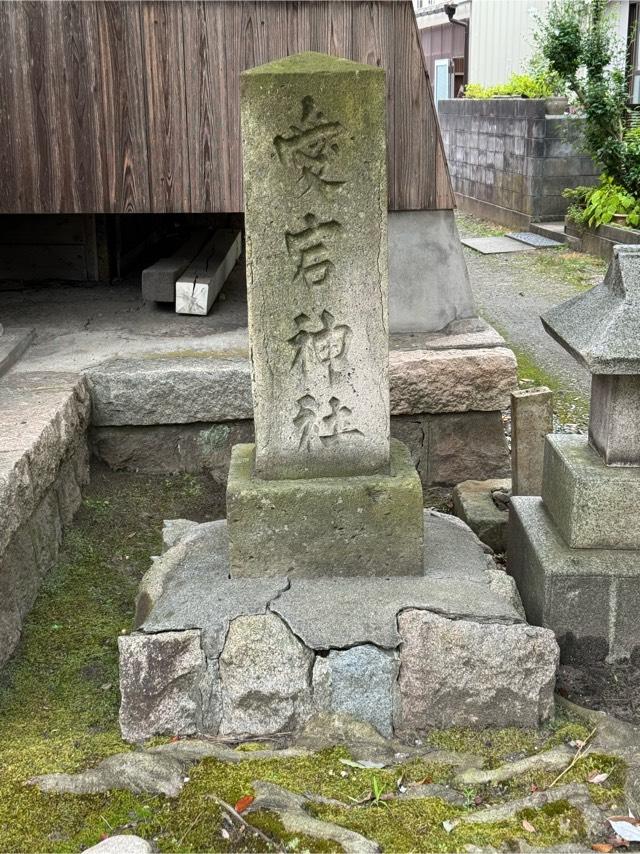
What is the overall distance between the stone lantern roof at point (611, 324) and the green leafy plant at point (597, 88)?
28.1 feet

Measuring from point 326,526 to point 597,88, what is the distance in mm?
9868

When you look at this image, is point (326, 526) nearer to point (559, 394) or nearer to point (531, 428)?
point (531, 428)

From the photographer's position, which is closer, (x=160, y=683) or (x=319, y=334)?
(x=160, y=683)

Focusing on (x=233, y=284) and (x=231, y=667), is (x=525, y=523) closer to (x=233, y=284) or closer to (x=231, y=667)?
(x=231, y=667)

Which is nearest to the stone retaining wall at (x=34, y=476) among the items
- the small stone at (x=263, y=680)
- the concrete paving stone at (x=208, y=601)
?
the concrete paving stone at (x=208, y=601)

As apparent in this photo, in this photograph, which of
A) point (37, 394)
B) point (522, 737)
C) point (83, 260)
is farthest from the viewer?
point (83, 260)

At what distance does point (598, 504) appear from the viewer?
344 cm

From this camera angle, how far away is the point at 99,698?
3451 millimetres

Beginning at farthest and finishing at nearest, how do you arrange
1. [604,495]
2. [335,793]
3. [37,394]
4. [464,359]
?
[464,359], [37,394], [604,495], [335,793]

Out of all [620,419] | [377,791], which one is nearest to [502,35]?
[620,419]

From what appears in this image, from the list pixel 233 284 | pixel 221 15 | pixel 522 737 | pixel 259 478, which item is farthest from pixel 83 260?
pixel 522 737

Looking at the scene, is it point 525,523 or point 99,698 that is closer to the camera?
point 99,698

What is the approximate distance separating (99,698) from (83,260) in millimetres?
4811

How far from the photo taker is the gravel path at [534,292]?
309 inches
